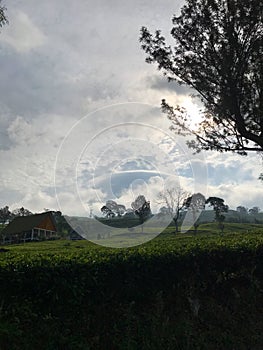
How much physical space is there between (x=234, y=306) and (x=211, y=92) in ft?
21.7

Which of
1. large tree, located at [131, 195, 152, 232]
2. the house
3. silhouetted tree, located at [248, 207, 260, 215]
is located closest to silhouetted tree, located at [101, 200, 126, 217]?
large tree, located at [131, 195, 152, 232]

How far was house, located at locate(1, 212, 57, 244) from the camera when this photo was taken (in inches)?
2183

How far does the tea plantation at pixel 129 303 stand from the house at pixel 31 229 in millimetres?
50041

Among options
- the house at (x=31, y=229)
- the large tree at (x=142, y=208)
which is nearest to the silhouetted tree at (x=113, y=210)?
the large tree at (x=142, y=208)

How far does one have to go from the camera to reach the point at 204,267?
7.45 m

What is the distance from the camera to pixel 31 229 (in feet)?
187

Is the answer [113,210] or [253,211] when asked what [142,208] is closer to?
[113,210]

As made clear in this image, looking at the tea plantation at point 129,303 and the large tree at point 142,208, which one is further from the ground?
the large tree at point 142,208

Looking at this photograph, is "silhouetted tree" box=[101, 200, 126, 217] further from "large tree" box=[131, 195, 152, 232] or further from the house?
the house

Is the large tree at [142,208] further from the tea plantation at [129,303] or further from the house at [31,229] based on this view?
the house at [31,229]

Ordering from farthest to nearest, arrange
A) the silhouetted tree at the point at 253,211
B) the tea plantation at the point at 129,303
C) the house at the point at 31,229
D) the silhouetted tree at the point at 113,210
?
the silhouetted tree at the point at 253,211 → the house at the point at 31,229 → the silhouetted tree at the point at 113,210 → the tea plantation at the point at 129,303

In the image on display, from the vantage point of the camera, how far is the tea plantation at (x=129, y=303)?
17.6ft

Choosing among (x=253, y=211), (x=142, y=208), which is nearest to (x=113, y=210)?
(x=142, y=208)

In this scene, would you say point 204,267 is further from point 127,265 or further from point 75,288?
point 75,288
